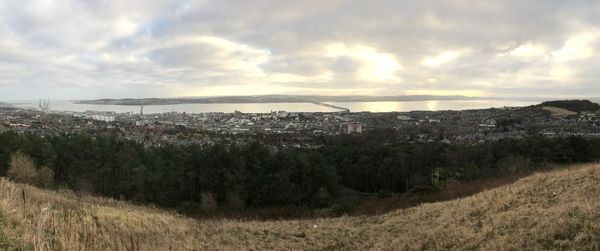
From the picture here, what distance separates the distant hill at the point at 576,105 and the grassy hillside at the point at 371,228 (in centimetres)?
14269

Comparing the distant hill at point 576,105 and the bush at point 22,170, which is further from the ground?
the distant hill at point 576,105

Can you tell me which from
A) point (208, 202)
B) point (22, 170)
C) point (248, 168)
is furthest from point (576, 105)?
point (22, 170)

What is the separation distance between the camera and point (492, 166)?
55812 mm

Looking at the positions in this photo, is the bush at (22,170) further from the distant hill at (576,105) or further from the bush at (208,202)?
the distant hill at (576,105)

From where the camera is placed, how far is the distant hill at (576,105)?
13488 cm

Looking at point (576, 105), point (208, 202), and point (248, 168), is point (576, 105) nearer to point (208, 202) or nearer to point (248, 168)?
point (248, 168)

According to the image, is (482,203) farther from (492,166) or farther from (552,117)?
(552,117)

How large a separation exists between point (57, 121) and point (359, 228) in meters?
119

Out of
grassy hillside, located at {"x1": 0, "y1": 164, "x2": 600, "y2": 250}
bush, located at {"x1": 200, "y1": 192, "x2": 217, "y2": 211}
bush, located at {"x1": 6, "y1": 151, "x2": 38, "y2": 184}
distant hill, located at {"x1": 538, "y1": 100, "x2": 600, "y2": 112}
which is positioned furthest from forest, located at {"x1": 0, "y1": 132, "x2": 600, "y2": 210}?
distant hill, located at {"x1": 538, "y1": 100, "x2": 600, "y2": 112}

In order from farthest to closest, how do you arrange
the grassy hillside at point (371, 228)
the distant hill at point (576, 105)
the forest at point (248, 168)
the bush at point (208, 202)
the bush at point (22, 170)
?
the distant hill at point (576, 105)
the forest at point (248, 168)
the bush at point (208, 202)
the bush at point (22, 170)
the grassy hillside at point (371, 228)

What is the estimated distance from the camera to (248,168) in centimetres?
4709

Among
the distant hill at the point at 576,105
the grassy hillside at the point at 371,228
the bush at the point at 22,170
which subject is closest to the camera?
the grassy hillside at the point at 371,228

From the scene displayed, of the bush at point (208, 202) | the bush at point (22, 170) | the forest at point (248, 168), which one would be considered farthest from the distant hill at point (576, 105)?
the bush at point (22, 170)

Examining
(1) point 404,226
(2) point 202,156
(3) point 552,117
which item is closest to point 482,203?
(1) point 404,226
